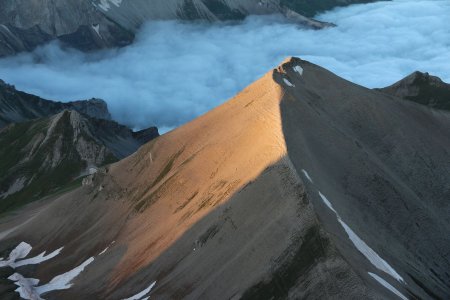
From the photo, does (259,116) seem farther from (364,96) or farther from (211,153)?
(364,96)

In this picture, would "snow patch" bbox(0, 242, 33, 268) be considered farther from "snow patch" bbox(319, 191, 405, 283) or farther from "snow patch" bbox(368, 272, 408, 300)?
"snow patch" bbox(368, 272, 408, 300)

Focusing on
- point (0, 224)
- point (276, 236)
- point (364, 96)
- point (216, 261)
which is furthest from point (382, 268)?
point (0, 224)

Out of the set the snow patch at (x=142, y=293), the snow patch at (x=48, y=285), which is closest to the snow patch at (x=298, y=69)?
the snow patch at (x=48, y=285)

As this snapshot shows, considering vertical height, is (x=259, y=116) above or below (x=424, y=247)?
above

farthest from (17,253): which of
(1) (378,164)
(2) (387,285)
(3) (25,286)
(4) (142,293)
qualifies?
(2) (387,285)

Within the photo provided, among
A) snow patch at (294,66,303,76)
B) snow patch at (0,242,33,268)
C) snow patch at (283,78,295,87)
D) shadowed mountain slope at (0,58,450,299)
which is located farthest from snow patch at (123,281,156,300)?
snow patch at (294,66,303,76)

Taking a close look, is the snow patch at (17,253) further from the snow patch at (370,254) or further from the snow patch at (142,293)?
the snow patch at (370,254)

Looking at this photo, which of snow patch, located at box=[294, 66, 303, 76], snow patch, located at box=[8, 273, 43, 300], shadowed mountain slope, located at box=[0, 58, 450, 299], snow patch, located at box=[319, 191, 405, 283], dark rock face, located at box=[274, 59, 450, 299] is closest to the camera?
shadowed mountain slope, located at box=[0, 58, 450, 299]

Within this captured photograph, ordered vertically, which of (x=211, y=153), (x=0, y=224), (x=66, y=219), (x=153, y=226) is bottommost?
(x=0, y=224)
